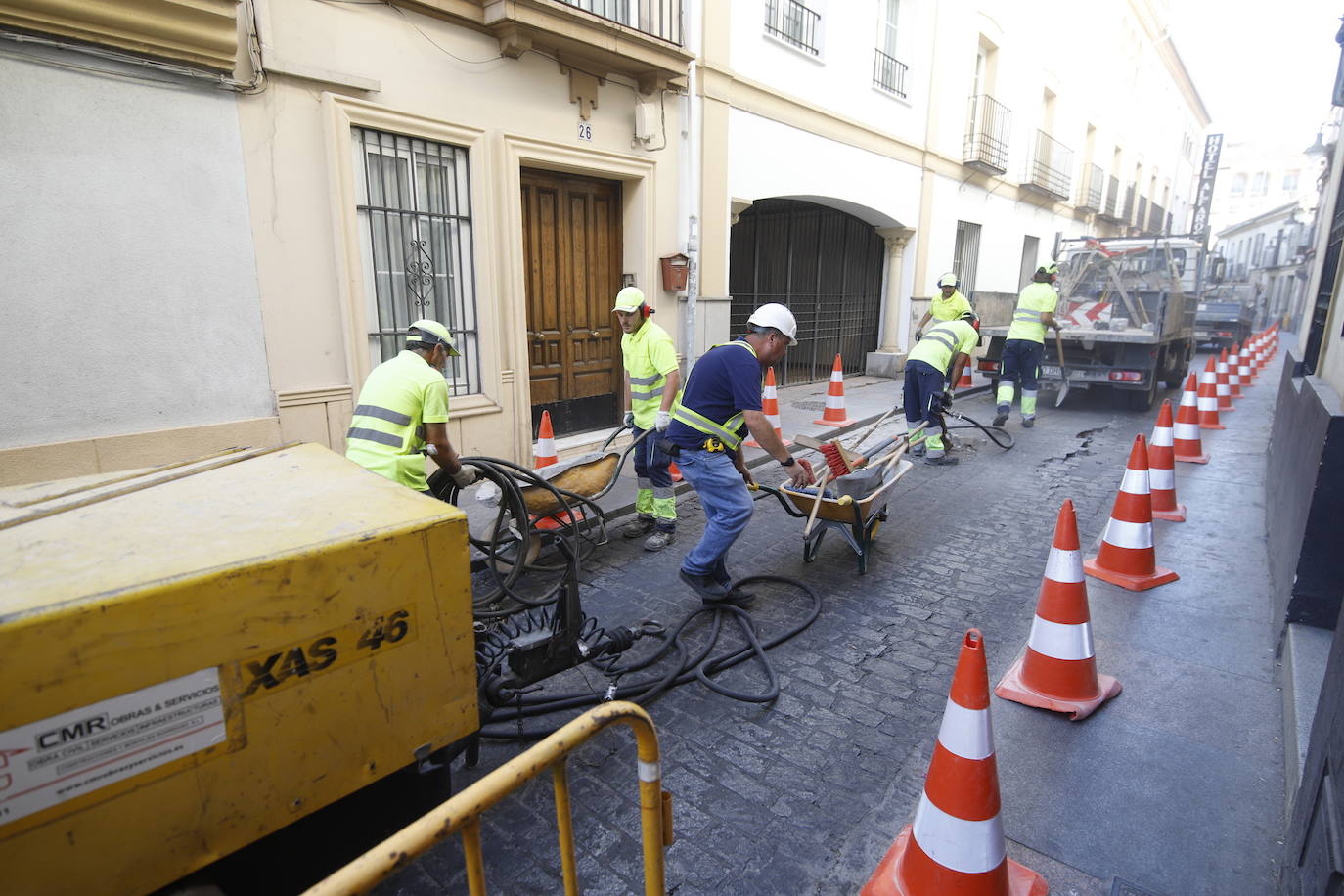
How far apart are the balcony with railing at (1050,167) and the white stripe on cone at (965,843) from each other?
60.8 ft

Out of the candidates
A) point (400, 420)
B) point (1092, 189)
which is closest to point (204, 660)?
point (400, 420)

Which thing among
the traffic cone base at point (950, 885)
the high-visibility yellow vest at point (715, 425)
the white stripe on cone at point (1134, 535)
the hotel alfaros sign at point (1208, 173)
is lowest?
the traffic cone base at point (950, 885)

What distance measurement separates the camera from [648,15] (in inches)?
296

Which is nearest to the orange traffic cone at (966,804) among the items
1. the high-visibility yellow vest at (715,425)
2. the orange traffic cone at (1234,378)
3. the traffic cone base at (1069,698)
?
the traffic cone base at (1069,698)

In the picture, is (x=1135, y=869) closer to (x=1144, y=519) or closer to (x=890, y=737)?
(x=890, y=737)

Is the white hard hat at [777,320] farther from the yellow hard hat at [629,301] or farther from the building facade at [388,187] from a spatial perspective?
the building facade at [388,187]

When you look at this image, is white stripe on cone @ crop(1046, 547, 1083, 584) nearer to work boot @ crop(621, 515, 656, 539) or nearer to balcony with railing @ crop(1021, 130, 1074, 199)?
work boot @ crop(621, 515, 656, 539)

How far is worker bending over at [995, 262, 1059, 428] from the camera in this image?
935 cm

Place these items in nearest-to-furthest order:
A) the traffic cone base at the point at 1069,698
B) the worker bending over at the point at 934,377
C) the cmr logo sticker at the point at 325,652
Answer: the cmr logo sticker at the point at 325,652 → the traffic cone base at the point at 1069,698 → the worker bending over at the point at 934,377

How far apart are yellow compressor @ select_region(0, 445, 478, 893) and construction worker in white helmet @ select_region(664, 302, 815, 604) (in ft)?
7.00

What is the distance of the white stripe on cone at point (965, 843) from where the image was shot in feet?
6.73

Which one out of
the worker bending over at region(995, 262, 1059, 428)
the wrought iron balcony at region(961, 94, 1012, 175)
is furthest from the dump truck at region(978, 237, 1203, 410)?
the wrought iron balcony at region(961, 94, 1012, 175)

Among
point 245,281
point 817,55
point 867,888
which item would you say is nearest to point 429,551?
point 867,888

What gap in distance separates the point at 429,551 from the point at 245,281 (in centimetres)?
419
